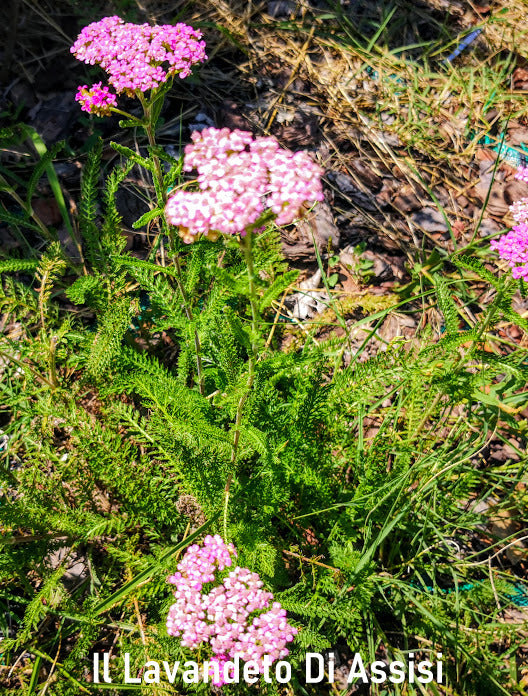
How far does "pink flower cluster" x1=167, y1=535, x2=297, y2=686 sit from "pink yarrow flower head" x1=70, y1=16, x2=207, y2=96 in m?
1.67

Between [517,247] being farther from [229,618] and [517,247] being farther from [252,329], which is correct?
[229,618]

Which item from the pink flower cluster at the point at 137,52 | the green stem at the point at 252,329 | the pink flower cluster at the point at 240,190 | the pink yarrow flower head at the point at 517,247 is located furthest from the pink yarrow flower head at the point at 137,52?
the pink yarrow flower head at the point at 517,247

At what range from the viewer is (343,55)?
3875 millimetres

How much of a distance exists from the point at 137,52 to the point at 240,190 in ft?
3.04

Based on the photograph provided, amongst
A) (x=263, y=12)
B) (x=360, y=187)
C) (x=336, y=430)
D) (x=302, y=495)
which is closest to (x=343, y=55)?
(x=263, y=12)

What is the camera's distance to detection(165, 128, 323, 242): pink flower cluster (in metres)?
1.34

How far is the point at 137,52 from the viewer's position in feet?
6.14

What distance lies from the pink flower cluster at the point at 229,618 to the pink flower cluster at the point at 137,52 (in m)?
1.67

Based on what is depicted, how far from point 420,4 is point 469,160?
1.55 metres

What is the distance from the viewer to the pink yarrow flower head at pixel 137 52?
182cm

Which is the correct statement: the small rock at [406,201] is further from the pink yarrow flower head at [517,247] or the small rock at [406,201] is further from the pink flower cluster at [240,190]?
the pink flower cluster at [240,190]

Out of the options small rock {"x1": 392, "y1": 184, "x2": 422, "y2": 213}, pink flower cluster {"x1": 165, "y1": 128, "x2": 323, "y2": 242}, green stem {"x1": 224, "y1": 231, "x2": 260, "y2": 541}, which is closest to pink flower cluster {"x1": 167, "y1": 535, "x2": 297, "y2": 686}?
green stem {"x1": 224, "y1": 231, "x2": 260, "y2": 541}

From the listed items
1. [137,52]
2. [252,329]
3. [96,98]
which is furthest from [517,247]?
[96,98]

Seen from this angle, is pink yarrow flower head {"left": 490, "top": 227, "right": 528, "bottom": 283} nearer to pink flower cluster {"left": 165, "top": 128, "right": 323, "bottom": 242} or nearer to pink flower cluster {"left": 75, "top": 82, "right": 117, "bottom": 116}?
pink flower cluster {"left": 165, "top": 128, "right": 323, "bottom": 242}
